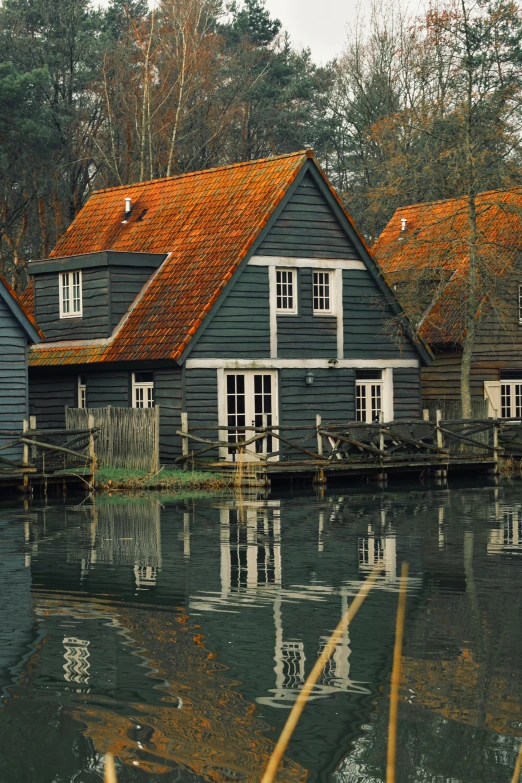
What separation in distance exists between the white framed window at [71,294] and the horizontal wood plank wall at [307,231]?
5449mm

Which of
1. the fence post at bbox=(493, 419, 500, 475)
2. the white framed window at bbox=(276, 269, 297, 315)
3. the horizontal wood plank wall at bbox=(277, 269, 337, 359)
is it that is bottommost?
the fence post at bbox=(493, 419, 500, 475)

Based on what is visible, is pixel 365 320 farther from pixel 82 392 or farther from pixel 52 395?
pixel 52 395

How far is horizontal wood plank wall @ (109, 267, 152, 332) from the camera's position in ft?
117

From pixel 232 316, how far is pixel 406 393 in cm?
645

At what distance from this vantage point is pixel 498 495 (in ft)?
93.2

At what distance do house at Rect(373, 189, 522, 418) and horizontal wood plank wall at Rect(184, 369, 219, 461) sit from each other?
679 centimetres

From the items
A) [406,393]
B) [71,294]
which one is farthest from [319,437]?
[71,294]

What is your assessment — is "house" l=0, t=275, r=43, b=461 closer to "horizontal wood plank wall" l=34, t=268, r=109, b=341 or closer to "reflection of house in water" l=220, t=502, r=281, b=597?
"horizontal wood plank wall" l=34, t=268, r=109, b=341

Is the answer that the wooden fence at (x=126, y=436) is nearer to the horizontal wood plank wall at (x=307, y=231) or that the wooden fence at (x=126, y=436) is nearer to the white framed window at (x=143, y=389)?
the white framed window at (x=143, y=389)

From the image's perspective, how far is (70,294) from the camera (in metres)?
37.2

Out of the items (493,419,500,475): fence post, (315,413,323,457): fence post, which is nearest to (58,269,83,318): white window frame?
(315,413,323,457): fence post

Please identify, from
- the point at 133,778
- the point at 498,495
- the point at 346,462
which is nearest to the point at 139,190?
the point at 346,462

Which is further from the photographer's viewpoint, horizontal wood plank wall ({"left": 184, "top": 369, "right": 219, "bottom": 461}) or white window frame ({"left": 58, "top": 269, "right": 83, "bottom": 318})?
white window frame ({"left": 58, "top": 269, "right": 83, "bottom": 318})

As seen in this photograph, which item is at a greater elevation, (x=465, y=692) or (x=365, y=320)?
(x=365, y=320)
